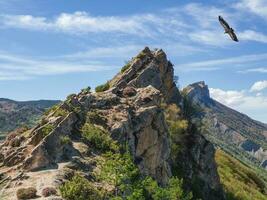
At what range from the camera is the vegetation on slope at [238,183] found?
137375mm

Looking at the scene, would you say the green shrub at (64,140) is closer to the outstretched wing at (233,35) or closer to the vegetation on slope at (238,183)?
the outstretched wing at (233,35)

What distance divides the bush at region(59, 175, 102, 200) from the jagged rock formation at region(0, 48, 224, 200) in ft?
7.65

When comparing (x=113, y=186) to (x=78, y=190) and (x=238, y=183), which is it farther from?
(x=238, y=183)

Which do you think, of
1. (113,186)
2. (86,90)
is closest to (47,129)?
(113,186)

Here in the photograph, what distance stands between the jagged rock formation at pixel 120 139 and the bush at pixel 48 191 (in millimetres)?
861

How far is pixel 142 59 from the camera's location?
120 m

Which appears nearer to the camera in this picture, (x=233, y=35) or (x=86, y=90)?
(x=233, y=35)

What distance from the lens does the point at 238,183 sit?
156125 mm

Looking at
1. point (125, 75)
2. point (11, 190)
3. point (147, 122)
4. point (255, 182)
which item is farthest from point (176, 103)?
point (11, 190)

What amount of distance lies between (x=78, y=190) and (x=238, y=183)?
117 meters

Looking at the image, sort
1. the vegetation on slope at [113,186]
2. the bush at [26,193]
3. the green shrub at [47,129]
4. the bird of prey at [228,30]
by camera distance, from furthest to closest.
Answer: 1. the green shrub at [47,129]
2. the vegetation on slope at [113,186]
3. the bush at [26,193]
4. the bird of prey at [228,30]

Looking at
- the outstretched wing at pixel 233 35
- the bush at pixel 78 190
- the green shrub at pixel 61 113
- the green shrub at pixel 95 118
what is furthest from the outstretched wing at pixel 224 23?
the green shrub at pixel 95 118

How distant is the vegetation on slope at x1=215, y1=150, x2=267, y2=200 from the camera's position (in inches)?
5408

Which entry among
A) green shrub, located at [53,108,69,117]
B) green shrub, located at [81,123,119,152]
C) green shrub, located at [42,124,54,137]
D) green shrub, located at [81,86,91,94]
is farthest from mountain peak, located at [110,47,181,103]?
green shrub, located at [42,124,54,137]
